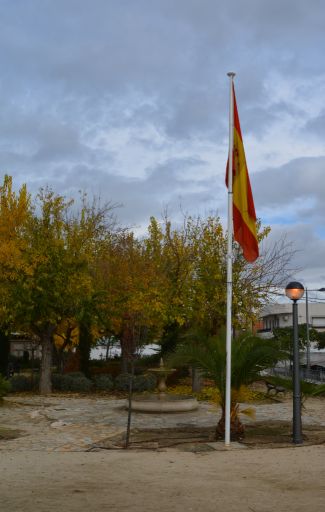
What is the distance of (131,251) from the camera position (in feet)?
93.4

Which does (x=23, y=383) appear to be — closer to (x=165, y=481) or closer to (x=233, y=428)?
(x=233, y=428)

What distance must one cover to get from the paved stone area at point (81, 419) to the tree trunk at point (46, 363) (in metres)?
1.93

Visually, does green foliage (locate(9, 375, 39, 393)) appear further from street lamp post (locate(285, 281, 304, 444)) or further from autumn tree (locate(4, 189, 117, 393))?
street lamp post (locate(285, 281, 304, 444))

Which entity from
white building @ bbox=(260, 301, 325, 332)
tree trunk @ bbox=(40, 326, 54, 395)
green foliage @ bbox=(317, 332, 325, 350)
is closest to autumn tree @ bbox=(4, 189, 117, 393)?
tree trunk @ bbox=(40, 326, 54, 395)

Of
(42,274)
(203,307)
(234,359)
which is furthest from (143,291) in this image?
(234,359)

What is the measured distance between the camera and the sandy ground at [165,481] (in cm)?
690

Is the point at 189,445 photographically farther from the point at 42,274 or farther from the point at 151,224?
the point at 151,224

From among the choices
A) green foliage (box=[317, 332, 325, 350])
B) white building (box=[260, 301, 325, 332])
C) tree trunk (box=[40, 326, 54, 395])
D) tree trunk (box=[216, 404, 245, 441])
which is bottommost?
tree trunk (box=[216, 404, 245, 441])

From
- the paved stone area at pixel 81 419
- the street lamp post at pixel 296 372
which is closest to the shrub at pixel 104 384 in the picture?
the paved stone area at pixel 81 419

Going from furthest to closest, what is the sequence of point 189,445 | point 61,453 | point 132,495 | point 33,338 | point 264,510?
point 33,338 < point 189,445 < point 61,453 < point 132,495 < point 264,510

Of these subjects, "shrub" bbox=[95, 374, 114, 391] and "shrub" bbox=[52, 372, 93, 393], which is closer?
"shrub" bbox=[52, 372, 93, 393]

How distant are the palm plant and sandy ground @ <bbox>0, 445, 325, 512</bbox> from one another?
1333mm

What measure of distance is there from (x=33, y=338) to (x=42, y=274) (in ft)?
35.6

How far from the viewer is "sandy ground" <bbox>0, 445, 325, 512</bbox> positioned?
6.90 meters
